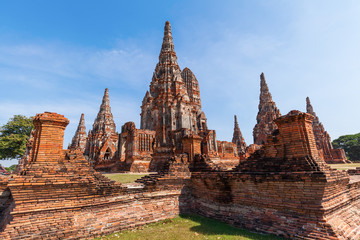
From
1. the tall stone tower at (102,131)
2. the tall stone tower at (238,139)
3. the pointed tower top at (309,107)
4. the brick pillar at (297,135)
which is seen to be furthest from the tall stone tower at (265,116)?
the brick pillar at (297,135)

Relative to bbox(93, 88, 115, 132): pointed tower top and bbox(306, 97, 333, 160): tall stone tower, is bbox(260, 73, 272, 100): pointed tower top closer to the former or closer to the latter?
bbox(306, 97, 333, 160): tall stone tower

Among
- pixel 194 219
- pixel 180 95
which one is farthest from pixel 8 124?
pixel 194 219

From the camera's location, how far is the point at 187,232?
550 cm

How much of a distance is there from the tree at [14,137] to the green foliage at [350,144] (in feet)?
259

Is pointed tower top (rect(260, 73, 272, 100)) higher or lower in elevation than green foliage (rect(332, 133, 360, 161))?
higher

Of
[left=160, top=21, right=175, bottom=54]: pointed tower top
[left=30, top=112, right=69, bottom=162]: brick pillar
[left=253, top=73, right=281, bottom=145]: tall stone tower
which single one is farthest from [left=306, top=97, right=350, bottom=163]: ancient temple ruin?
[left=30, top=112, right=69, bottom=162]: brick pillar

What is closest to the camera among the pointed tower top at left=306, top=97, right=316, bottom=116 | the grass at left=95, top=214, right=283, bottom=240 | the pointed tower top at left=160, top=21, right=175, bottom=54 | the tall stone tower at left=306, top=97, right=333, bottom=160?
the grass at left=95, top=214, right=283, bottom=240

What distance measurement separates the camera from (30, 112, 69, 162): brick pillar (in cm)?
549

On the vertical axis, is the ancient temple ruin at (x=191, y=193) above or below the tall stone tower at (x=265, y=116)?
below

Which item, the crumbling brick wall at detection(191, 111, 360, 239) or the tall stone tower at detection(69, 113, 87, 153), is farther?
the tall stone tower at detection(69, 113, 87, 153)

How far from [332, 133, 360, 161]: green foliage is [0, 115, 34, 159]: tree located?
78846 mm

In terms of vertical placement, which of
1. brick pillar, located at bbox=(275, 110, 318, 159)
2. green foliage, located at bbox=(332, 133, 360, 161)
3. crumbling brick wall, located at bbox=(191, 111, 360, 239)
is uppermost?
green foliage, located at bbox=(332, 133, 360, 161)

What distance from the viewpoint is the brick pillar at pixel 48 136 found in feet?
18.0

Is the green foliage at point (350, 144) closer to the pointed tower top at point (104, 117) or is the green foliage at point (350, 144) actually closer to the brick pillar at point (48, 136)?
the pointed tower top at point (104, 117)
